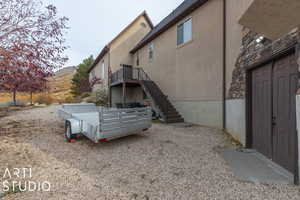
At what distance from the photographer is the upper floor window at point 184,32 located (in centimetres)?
935

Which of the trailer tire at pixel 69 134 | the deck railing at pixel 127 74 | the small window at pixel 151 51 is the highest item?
the small window at pixel 151 51

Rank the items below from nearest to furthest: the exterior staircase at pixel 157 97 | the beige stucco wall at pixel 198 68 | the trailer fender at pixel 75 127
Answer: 1. the trailer fender at pixel 75 127
2. the beige stucco wall at pixel 198 68
3. the exterior staircase at pixel 157 97

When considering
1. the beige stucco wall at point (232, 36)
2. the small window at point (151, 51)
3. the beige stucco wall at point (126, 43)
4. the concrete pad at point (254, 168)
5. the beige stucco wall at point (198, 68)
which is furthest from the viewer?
the beige stucco wall at point (126, 43)

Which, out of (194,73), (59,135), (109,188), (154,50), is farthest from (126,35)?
(109,188)

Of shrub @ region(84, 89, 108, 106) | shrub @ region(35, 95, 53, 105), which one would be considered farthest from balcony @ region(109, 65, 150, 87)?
shrub @ region(35, 95, 53, 105)

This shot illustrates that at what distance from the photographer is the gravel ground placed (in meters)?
2.53

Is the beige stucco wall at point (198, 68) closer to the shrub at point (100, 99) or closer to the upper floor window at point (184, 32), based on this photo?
the upper floor window at point (184, 32)

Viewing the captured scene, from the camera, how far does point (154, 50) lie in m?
12.8

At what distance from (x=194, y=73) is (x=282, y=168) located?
21.0ft

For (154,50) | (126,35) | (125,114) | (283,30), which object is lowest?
(125,114)

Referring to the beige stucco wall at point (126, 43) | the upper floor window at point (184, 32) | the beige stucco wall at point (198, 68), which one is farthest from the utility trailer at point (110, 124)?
the beige stucco wall at point (126, 43)

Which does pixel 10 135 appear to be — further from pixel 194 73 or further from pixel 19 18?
pixel 194 73

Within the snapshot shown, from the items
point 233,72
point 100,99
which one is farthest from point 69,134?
point 100,99

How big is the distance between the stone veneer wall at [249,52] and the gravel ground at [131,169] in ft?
7.08
